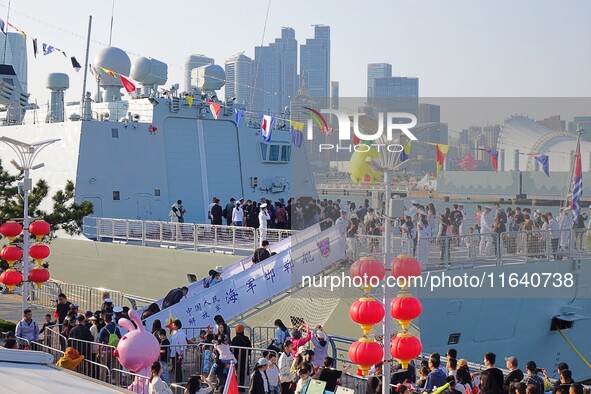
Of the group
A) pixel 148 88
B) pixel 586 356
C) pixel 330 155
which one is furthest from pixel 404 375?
pixel 330 155

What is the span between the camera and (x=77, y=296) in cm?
2088

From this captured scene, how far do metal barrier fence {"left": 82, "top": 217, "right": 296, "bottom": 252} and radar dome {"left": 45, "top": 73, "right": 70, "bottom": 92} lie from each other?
27.1 ft

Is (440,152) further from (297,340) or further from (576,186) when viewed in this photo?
(297,340)

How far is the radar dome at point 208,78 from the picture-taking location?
28.9 metres

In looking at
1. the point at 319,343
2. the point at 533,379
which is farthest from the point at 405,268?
the point at 319,343

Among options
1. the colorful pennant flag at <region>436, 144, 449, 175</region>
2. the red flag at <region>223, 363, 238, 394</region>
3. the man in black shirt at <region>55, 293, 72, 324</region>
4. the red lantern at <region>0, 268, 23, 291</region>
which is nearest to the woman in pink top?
the red flag at <region>223, 363, 238, 394</region>

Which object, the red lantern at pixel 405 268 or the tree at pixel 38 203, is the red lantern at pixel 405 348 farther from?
the tree at pixel 38 203

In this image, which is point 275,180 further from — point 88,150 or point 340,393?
point 340,393

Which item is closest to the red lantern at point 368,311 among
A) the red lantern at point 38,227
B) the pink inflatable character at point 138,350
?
the pink inflatable character at point 138,350

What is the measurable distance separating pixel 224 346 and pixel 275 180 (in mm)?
17176

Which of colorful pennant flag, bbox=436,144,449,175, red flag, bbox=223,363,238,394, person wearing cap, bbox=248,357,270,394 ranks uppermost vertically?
colorful pennant flag, bbox=436,144,449,175

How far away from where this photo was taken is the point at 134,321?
37.7ft

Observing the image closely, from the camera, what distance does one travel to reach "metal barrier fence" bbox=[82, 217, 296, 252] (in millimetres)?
20594

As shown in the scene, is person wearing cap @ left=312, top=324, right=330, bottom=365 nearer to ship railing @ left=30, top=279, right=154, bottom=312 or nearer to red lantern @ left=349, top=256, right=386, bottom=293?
red lantern @ left=349, top=256, right=386, bottom=293
